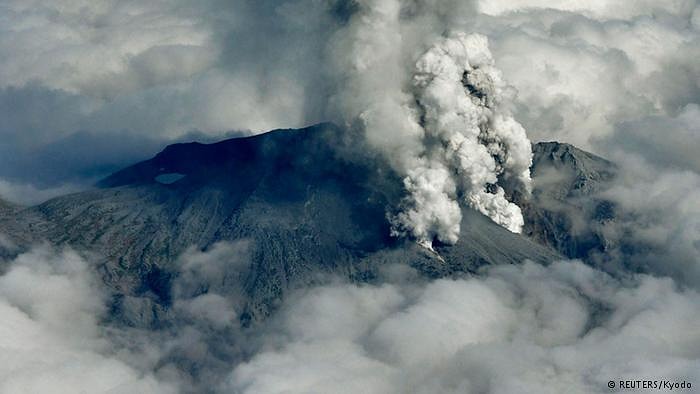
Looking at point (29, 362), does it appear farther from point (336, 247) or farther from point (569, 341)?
point (569, 341)

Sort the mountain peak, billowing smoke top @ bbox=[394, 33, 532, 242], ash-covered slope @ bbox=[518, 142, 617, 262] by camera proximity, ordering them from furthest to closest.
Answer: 1. ash-covered slope @ bbox=[518, 142, 617, 262]
2. the mountain peak
3. billowing smoke top @ bbox=[394, 33, 532, 242]

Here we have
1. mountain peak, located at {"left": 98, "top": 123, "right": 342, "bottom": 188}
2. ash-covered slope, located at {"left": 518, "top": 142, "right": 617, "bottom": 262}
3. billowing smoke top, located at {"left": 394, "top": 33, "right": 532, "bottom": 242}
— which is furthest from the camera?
ash-covered slope, located at {"left": 518, "top": 142, "right": 617, "bottom": 262}

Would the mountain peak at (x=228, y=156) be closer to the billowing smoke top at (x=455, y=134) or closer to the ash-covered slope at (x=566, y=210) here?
the billowing smoke top at (x=455, y=134)

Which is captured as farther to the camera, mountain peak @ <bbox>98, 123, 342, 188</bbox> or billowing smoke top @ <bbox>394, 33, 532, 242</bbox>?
mountain peak @ <bbox>98, 123, 342, 188</bbox>

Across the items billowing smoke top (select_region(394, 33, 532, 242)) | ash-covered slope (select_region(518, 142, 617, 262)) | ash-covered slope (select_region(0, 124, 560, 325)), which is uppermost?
billowing smoke top (select_region(394, 33, 532, 242))

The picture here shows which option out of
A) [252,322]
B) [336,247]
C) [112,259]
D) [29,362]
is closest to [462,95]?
[336,247]

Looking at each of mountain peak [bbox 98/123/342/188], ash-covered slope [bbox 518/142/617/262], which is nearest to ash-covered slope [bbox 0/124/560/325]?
mountain peak [bbox 98/123/342/188]

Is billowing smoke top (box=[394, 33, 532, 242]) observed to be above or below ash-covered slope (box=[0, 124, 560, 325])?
above

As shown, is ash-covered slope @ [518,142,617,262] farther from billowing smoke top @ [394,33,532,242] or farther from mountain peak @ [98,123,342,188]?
mountain peak @ [98,123,342,188]

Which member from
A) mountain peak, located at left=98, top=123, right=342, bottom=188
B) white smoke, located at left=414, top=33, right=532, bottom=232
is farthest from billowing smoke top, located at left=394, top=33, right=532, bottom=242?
mountain peak, located at left=98, top=123, right=342, bottom=188

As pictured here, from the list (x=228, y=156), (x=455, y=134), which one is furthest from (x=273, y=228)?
(x=455, y=134)
